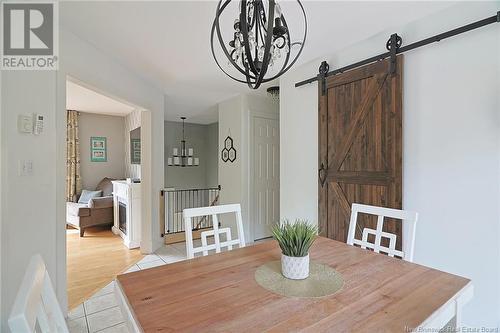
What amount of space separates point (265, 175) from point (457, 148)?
2.94m

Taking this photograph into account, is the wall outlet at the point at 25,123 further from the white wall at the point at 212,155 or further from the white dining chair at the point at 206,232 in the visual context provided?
the white wall at the point at 212,155

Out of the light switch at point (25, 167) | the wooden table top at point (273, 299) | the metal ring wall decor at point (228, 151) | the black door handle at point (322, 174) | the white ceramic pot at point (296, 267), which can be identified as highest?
the metal ring wall decor at point (228, 151)

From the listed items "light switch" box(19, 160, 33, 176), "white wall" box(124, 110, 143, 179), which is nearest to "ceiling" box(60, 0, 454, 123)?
"light switch" box(19, 160, 33, 176)

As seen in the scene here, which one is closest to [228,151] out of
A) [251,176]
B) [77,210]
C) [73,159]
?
[251,176]

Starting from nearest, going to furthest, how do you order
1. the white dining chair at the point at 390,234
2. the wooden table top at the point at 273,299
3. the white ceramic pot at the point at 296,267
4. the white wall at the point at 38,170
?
the wooden table top at the point at 273,299, the white ceramic pot at the point at 296,267, the white dining chair at the point at 390,234, the white wall at the point at 38,170

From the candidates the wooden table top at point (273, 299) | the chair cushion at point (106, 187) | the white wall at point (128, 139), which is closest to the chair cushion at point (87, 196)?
the chair cushion at point (106, 187)

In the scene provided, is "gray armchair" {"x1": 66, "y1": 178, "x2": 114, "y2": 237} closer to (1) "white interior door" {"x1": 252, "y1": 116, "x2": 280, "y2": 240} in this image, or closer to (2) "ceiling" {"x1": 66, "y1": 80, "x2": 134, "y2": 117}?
(2) "ceiling" {"x1": 66, "y1": 80, "x2": 134, "y2": 117}

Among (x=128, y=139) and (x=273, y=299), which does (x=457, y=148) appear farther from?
(x=128, y=139)

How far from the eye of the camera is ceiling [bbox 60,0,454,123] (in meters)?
1.88

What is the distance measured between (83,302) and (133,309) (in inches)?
78.8

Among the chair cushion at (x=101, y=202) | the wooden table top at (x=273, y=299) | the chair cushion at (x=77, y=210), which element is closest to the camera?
the wooden table top at (x=273, y=299)

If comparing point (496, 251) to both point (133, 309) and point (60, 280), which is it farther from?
point (60, 280)

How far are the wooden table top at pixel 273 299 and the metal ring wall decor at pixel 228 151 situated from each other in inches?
127

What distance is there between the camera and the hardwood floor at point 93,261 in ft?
8.77
